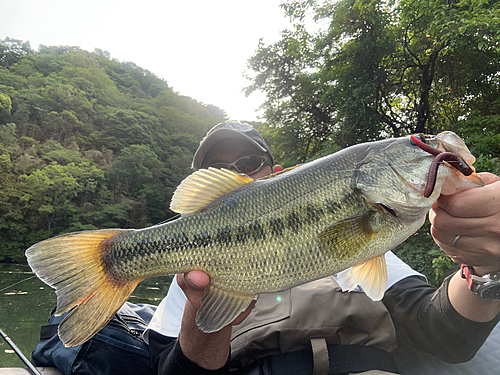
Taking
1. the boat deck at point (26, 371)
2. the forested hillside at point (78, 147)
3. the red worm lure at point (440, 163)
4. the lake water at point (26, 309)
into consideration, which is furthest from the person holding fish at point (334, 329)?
the forested hillside at point (78, 147)

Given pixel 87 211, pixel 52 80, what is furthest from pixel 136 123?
pixel 87 211

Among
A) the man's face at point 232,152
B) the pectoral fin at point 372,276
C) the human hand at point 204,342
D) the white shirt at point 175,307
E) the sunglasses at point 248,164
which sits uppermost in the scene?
the man's face at point 232,152

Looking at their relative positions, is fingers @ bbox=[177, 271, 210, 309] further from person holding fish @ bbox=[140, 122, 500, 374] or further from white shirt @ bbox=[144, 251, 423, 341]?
white shirt @ bbox=[144, 251, 423, 341]

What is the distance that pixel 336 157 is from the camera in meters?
1.45

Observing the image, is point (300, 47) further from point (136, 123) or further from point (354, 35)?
point (136, 123)

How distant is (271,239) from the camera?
135 centimetres

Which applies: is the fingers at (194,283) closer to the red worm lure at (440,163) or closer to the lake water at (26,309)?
the red worm lure at (440,163)

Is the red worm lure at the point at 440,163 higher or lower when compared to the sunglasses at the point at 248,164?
higher

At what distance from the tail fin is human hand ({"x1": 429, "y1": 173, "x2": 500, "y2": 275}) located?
57.7 inches

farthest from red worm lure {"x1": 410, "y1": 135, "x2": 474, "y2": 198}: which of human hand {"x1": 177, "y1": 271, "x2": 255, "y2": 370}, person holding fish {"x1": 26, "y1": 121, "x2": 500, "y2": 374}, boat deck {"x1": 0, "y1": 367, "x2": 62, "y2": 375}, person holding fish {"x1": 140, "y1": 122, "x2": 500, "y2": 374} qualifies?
boat deck {"x1": 0, "y1": 367, "x2": 62, "y2": 375}

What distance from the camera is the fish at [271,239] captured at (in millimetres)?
1299

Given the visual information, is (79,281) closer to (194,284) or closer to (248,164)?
(194,284)

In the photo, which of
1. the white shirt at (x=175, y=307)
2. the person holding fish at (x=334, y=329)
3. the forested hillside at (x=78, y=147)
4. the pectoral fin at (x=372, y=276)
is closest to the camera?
the pectoral fin at (x=372, y=276)

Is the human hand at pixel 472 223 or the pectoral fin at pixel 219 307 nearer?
the human hand at pixel 472 223
